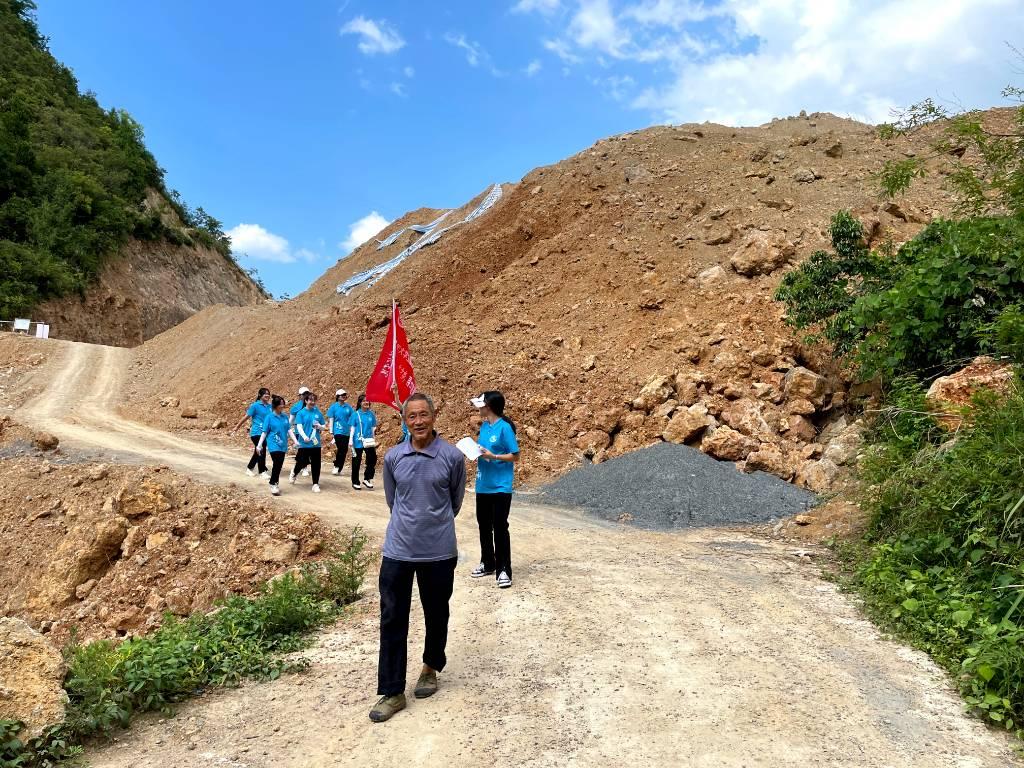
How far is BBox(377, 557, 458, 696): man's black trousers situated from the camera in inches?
151

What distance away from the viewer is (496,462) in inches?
237

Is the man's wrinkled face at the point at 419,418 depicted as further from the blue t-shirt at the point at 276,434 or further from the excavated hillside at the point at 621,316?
the excavated hillside at the point at 621,316

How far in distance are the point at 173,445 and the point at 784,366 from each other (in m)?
13.1

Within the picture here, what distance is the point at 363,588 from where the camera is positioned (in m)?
6.31

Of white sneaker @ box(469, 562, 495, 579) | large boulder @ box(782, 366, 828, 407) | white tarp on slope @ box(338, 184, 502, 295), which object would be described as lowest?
white sneaker @ box(469, 562, 495, 579)

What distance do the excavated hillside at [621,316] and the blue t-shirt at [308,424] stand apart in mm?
4406

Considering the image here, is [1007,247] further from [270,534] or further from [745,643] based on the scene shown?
[270,534]

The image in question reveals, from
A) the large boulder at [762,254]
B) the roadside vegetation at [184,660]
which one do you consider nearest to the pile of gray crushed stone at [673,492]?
the roadside vegetation at [184,660]

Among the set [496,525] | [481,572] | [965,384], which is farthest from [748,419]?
[496,525]

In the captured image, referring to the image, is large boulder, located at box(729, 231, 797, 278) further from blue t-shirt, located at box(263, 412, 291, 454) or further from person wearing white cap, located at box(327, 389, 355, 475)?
blue t-shirt, located at box(263, 412, 291, 454)

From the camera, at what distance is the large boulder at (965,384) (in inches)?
267

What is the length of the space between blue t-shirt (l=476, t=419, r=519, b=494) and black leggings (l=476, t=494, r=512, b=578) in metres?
0.08

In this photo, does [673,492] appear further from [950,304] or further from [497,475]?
[497,475]

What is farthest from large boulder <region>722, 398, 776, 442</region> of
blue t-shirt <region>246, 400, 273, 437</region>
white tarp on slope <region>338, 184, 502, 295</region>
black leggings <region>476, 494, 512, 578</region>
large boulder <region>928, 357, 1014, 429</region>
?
white tarp on slope <region>338, 184, 502, 295</region>
